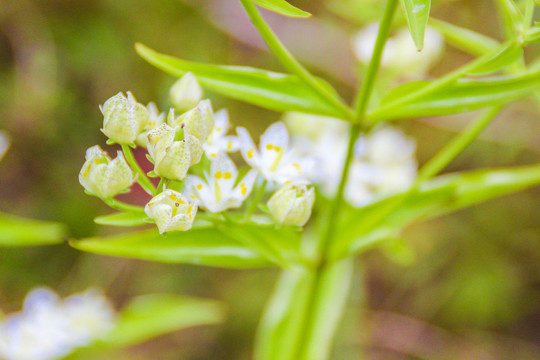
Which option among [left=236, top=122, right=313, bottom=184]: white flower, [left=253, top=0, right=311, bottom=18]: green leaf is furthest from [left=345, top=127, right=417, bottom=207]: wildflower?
[left=253, top=0, right=311, bottom=18]: green leaf

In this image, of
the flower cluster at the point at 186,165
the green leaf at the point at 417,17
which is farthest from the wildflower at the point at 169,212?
the green leaf at the point at 417,17

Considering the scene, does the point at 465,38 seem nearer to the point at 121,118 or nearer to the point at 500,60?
the point at 500,60

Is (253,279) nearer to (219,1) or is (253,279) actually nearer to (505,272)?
(505,272)

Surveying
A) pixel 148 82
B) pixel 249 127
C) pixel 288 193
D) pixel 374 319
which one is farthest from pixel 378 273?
pixel 288 193

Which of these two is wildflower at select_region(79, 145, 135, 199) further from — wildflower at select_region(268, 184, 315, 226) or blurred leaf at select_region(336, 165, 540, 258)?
blurred leaf at select_region(336, 165, 540, 258)

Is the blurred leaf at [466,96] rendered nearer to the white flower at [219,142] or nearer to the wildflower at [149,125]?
the white flower at [219,142]
